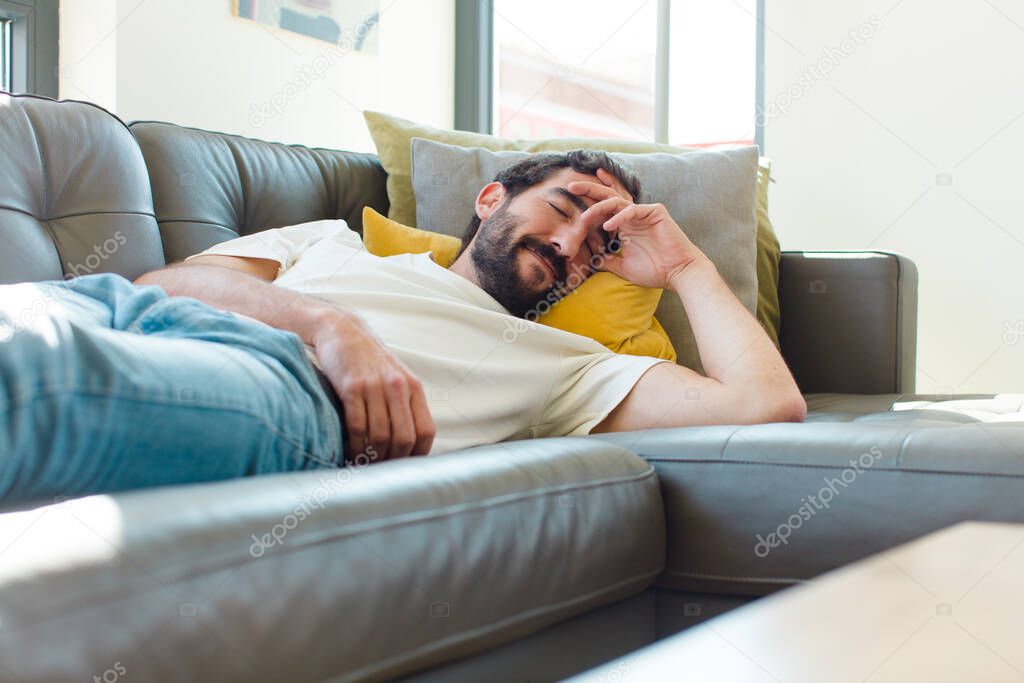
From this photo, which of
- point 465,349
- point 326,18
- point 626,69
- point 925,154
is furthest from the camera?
point 626,69

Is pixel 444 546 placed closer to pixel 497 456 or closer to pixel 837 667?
pixel 497 456

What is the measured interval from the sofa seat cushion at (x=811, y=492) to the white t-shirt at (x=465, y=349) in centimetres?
20

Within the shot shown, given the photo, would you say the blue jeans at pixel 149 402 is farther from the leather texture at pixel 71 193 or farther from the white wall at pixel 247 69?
the white wall at pixel 247 69

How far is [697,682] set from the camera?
1.36ft

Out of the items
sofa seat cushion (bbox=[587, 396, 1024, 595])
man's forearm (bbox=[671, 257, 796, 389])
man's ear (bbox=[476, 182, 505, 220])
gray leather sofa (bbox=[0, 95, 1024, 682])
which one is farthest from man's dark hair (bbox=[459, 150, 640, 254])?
sofa seat cushion (bbox=[587, 396, 1024, 595])

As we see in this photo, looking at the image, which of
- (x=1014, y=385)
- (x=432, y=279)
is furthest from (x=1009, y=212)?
(x=432, y=279)

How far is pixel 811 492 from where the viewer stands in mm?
1114

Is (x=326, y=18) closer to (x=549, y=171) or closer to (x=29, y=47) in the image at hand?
(x=29, y=47)

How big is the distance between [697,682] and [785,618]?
4.6 inches

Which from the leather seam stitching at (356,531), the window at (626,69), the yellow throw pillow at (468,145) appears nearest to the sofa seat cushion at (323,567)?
the leather seam stitching at (356,531)

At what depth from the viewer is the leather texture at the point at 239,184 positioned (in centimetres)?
167

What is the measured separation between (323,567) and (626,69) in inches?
121

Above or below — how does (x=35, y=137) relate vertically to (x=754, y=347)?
above

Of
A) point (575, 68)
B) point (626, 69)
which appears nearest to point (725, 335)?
point (626, 69)
